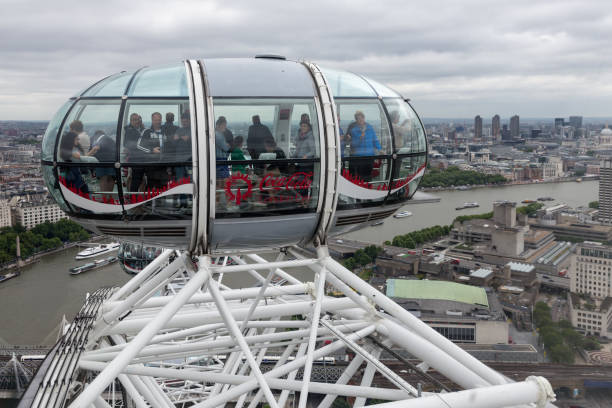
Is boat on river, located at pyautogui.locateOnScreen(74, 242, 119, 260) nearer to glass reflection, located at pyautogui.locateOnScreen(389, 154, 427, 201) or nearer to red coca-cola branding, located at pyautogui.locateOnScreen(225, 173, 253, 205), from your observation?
glass reflection, located at pyautogui.locateOnScreen(389, 154, 427, 201)

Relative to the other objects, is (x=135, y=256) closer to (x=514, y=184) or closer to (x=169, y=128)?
(x=169, y=128)

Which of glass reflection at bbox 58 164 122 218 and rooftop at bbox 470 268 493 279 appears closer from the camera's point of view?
glass reflection at bbox 58 164 122 218

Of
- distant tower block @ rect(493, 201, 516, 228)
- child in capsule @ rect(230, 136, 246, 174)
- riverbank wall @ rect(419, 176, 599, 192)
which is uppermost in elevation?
child in capsule @ rect(230, 136, 246, 174)

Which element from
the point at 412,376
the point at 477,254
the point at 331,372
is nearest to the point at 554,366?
the point at 412,376

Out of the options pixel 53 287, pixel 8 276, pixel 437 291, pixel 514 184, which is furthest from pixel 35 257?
pixel 514 184

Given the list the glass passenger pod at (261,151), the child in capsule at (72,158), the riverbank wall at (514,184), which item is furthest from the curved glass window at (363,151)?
the riverbank wall at (514,184)

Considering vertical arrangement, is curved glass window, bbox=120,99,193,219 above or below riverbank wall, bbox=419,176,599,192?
above

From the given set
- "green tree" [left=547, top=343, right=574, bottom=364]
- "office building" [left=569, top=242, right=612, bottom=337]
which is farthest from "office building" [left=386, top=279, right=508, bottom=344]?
"office building" [left=569, top=242, right=612, bottom=337]

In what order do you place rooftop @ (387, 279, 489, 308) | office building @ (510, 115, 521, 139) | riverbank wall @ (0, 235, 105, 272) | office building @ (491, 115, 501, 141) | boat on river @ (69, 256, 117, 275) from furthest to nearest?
office building @ (510, 115, 521, 139) → office building @ (491, 115, 501, 141) → riverbank wall @ (0, 235, 105, 272) → boat on river @ (69, 256, 117, 275) → rooftop @ (387, 279, 489, 308)
